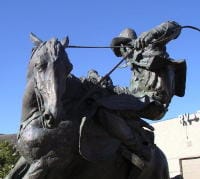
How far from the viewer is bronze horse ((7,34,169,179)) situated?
4.68m

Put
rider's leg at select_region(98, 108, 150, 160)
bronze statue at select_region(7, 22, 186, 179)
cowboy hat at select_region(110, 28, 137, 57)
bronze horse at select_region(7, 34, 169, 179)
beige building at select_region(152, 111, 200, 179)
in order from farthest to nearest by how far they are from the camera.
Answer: beige building at select_region(152, 111, 200, 179) → cowboy hat at select_region(110, 28, 137, 57) → rider's leg at select_region(98, 108, 150, 160) → bronze statue at select_region(7, 22, 186, 179) → bronze horse at select_region(7, 34, 169, 179)

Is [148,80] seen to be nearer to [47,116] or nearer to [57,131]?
[57,131]

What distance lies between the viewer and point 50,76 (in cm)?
467

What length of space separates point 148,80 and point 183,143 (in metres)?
30.5

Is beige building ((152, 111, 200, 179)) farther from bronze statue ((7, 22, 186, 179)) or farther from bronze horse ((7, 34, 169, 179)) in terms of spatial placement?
bronze horse ((7, 34, 169, 179))

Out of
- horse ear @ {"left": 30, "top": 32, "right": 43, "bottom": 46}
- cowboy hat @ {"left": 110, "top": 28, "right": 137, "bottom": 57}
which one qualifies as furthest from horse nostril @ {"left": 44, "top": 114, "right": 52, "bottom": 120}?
cowboy hat @ {"left": 110, "top": 28, "right": 137, "bottom": 57}

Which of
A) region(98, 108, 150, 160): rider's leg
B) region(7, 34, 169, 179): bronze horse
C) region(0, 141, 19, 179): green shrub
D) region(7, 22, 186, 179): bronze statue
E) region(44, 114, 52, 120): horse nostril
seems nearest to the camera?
region(44, 114, 52, 120): horse nostril

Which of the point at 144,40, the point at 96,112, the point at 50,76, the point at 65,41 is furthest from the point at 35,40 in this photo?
the point at 144,40

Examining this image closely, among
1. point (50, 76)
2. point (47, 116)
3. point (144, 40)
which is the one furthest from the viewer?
point (144, 40)

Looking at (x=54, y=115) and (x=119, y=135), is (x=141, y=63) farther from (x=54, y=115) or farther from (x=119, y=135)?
(x=54, y=115)

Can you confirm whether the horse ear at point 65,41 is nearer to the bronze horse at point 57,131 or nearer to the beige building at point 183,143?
the bronze horse at point 57,131

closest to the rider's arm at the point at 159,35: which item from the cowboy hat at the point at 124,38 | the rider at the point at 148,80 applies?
the rider at the point at 148,80

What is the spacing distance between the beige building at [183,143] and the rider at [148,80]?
94.6 ft

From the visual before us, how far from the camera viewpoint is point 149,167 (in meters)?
5.66
